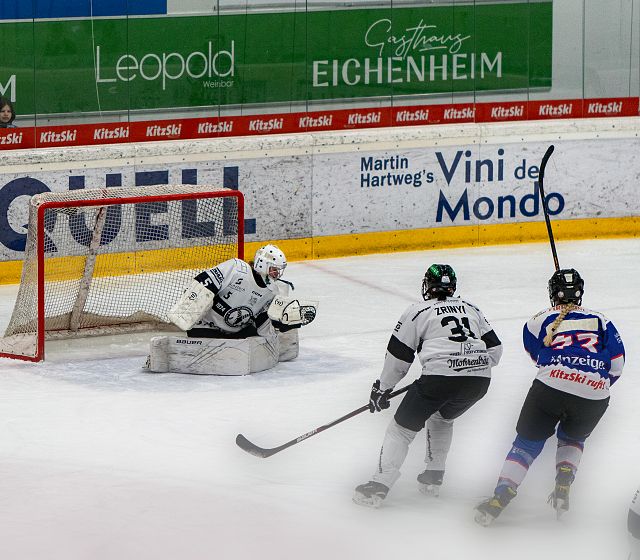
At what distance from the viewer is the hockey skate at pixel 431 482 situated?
6.43m

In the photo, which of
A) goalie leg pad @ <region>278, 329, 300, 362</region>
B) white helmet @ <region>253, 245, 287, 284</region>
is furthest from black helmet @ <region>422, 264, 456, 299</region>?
goalie leg pad @ <region>278, 329, 300, 362</region>

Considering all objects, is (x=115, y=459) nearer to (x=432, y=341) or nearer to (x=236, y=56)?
(x=432, y=341)

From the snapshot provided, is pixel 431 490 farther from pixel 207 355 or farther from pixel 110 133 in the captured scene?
pixel 110 133

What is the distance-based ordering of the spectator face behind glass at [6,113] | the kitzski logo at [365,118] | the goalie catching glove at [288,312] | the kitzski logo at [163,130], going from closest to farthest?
the goalie catching glove at [288,312], the spectator face behind glass at [6,113], the kitzski logo at [163,130], the kitzski logo at [365,118]

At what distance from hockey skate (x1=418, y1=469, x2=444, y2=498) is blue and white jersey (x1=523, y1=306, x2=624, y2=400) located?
2.19 ft

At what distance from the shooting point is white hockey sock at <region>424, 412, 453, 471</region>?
6.43m

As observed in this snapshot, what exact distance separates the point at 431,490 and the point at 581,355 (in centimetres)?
90

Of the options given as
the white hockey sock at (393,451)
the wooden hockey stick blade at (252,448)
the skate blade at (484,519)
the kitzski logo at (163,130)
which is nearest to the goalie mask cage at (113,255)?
the kitzski logo at (163,130)

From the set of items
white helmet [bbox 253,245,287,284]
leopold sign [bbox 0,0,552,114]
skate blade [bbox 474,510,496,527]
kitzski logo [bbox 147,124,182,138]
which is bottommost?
skate blade [bbox 474,510,496,527]

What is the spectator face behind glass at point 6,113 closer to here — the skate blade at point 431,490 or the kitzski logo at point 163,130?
the kitzski logo at point 163,130

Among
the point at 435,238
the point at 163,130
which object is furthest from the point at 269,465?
the point at 435,238

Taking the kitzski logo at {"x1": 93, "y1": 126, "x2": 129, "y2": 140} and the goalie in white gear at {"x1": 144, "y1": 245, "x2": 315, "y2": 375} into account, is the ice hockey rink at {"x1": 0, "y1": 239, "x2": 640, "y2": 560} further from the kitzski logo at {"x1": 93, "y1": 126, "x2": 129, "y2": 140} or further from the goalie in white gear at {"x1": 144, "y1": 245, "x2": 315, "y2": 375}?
the kitzski logo at {"x1": 93, "y1": 126, "x2": 129, "y2": 140}

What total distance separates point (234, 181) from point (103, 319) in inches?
95.9

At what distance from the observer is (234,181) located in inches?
451
